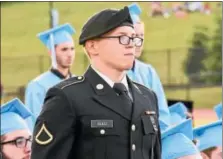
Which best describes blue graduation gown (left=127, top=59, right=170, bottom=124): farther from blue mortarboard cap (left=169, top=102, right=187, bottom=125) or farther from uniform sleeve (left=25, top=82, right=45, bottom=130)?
uniform sleeve (left=25, top=82, right=45, bottom=130)

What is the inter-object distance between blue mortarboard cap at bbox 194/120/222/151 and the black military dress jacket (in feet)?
6.41

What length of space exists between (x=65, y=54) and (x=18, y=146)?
134 inches

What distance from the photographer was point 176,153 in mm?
5102

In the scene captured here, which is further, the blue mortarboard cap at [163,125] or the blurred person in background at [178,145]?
the blue mortarboard cap at [163,125]

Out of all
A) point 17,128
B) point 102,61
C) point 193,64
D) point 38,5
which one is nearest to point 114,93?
point 102,61

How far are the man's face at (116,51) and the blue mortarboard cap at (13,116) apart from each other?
1.49 m

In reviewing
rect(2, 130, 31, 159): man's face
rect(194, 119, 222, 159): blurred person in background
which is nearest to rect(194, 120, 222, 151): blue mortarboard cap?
rect(194, 119, 222, 159): blurred person in background

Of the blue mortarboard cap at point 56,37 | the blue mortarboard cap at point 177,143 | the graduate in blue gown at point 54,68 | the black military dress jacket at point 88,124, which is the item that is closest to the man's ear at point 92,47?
the black military dress jacket at point 88,124

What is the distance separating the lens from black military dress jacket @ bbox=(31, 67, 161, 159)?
408cm

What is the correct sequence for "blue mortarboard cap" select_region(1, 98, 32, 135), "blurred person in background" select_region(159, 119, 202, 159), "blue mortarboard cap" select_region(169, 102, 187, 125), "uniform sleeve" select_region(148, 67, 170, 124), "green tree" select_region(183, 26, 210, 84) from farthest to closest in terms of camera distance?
"green tree" select_region(183, 26, 210, 84)
"blue mortarboard cap" select_region(169, 102, 187, 125)
"uniform sleeve" select_region(148, 67, 170, 124)
"blue mortarboard cap" select_region(1, 98, 32, 135)
"blurred person in background" select_region(159, 119, 202, 159)

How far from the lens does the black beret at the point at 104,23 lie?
13.5 ft

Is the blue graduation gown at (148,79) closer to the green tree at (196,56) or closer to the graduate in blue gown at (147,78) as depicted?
the graduate in blue gown at (147,78)

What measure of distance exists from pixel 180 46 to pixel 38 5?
566 centimetres

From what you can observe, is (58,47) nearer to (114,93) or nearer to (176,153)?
(176,153)
